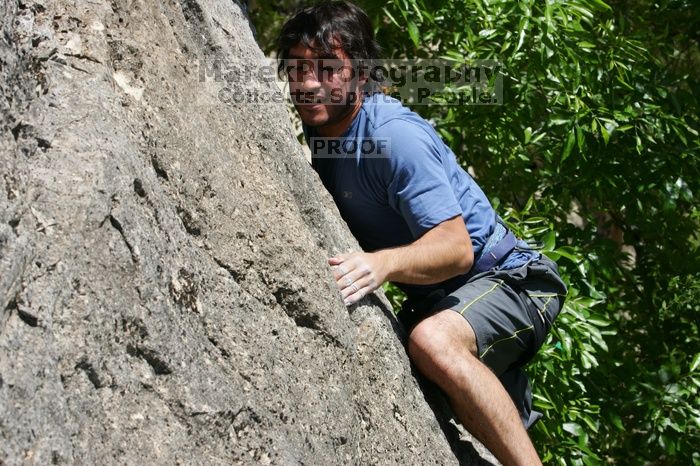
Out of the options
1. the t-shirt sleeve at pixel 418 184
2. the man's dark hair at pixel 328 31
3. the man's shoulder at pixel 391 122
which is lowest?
the t-shirt sleeve at pixel 418 184

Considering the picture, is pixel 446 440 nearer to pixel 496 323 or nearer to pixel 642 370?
pixel 496 323

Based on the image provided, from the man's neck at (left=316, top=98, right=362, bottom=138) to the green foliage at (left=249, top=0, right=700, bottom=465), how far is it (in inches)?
40.4

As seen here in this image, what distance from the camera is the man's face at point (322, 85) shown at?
3.49 meters

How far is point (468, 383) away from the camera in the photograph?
310 centimetres

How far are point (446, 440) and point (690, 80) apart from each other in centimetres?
313

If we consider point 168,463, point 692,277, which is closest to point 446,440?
point 168,463

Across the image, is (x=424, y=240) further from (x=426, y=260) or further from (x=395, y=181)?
(x=395, y=181)

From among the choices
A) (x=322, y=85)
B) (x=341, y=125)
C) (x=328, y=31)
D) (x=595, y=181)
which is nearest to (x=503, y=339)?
(x=341, y=125)

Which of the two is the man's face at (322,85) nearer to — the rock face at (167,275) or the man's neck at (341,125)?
the man's neck at (341,125)

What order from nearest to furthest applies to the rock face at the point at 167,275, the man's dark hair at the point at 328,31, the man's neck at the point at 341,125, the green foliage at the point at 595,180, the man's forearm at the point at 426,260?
the rock face at the point at 167,275
the man's forearm at the point at 426,260
the man's neck at the point at 341,125
the man's dark hair at the point at 328,31
the green foliage at the point at 595,180

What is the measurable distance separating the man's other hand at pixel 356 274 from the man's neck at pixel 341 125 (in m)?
0.62

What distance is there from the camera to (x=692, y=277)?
5.38 meters

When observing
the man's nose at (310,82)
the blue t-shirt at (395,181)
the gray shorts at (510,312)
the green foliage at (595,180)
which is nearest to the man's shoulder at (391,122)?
the blue t-shirt at (395,181)

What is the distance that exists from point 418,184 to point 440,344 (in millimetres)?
514
